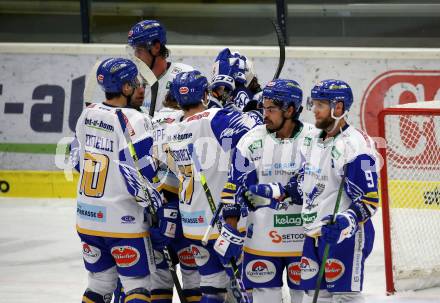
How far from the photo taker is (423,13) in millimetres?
9383

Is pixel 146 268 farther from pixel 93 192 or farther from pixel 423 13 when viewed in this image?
pixel 423 13

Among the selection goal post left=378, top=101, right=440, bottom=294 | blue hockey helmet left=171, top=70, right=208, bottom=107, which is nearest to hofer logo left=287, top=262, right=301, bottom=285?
blue hockey helmet left=171, top=70, right=208, bottom=107

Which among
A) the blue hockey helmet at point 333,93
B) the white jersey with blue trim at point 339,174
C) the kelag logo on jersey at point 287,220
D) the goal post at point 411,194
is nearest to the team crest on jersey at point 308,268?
the white jersey with blue trim at point 339,174

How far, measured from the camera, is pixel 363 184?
180 inches

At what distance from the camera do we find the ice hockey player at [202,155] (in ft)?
17.2

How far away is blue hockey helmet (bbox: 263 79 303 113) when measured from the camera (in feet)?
16.5

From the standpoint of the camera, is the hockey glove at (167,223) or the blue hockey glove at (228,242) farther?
the hockey glove at (167,223)

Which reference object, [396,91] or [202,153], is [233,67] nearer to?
Result: [202,153]

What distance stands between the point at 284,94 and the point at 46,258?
317cm

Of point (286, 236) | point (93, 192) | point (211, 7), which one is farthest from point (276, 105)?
point (211, 7)

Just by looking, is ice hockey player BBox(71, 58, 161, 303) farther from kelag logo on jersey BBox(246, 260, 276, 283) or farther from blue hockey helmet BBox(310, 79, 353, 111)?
blue hockey helmet BBox(310, 79, 353, 111)

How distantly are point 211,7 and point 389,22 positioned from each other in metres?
1.68

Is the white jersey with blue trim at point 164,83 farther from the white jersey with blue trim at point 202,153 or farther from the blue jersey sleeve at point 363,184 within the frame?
the blue jersey sleeve at point 363,184

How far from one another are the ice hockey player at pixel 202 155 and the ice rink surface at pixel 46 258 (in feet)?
4.35
